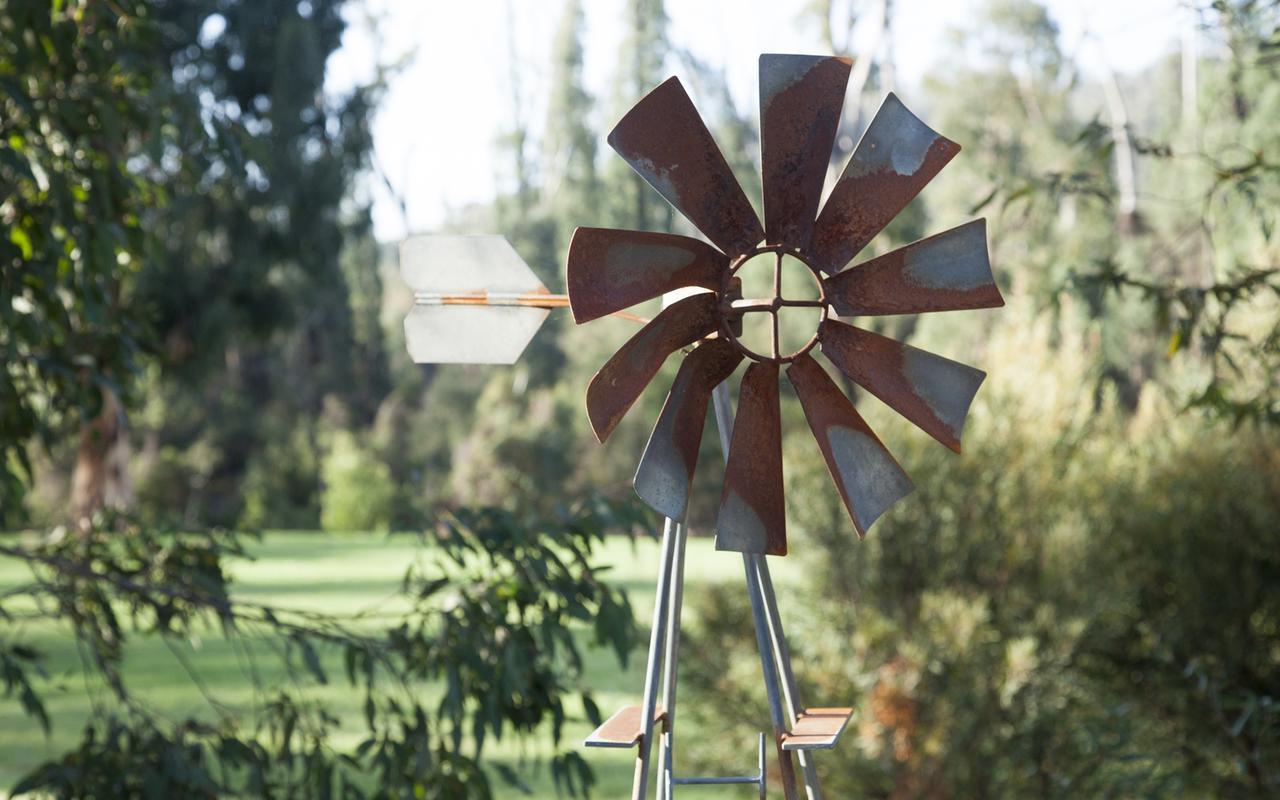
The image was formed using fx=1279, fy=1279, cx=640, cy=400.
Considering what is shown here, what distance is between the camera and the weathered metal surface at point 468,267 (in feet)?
4.94

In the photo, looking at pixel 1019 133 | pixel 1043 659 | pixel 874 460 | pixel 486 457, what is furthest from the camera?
pixel 1019 133

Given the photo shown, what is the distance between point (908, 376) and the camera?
133cm

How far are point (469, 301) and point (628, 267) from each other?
31 cm

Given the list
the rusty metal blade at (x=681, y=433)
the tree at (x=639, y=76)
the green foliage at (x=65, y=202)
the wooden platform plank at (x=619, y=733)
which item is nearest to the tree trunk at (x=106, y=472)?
the tree at (x=639, y=76)

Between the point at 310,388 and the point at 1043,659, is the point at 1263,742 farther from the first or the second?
the point at 310,388

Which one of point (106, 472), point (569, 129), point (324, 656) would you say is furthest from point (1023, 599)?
point (569, 129)

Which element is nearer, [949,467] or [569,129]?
[949,467]

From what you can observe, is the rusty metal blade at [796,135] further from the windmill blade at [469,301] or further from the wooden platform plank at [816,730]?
the wooden platform plank at [816,730]

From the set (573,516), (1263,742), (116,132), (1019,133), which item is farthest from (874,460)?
(1019,133)

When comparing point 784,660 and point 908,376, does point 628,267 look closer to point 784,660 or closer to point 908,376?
point 908,376

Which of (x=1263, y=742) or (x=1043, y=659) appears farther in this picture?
(x=1043, y=659)

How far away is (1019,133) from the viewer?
50.2 ft

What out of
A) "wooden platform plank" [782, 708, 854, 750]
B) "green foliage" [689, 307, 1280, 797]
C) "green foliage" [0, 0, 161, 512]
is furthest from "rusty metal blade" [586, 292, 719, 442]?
"green foliage" [689, 307, 1280, 797]

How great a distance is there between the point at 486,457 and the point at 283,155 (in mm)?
4879
